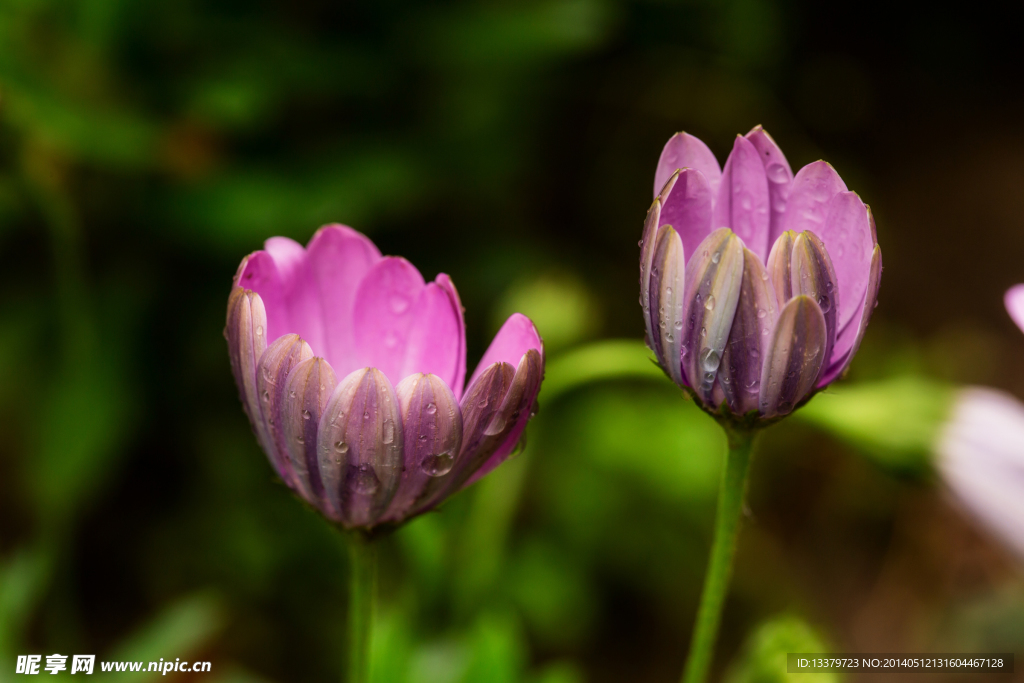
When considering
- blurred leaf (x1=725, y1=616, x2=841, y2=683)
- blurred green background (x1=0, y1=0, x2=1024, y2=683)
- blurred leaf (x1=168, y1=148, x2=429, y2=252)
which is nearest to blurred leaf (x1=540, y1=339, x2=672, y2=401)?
blurred green background (x1=0, y1=0, x2=1024, y2=683)

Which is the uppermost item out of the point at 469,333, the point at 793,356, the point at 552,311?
the point at 469,333

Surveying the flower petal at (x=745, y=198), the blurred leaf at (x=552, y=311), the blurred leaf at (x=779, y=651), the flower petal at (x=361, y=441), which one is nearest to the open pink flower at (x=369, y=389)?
the flower petal at (x=361, y=441)

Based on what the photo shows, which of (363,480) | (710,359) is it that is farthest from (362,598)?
(710,359)

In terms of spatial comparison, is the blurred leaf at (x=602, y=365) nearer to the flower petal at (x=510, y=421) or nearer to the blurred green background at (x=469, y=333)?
the blurred green background at (x=469, y=333)

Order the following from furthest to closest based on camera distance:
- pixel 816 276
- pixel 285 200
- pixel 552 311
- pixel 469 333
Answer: pixel 469 333, pixel 285 200, pixel 552 311, pixel 816 276

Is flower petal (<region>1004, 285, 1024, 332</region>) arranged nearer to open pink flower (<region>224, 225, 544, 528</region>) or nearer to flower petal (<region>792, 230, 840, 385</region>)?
flower petal (<region>792, 230, 840, 385</region>)

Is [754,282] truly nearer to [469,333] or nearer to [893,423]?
[893,423]
